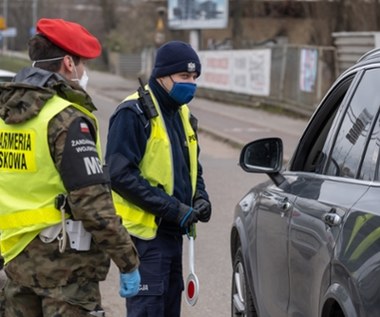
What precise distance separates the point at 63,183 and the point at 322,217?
1081 millimetres

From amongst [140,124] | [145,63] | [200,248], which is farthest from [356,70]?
[145,63]

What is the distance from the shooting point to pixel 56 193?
13.1 ft

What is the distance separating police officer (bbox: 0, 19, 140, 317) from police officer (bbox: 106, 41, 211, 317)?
110 centimetres

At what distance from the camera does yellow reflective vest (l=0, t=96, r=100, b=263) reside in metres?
3.97

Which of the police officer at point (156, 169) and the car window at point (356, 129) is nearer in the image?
the car window at point (356, 129)

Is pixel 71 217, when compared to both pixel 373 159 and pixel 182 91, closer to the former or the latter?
pixel 373 159

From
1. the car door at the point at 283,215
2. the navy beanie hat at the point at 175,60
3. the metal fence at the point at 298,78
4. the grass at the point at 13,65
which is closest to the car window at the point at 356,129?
the car door at the point at 283,215

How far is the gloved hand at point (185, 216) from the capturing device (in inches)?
206

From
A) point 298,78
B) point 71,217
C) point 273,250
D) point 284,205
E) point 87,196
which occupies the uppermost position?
point 87,196

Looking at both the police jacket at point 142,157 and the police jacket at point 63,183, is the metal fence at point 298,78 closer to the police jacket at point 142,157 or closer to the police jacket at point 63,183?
the police jacket at point 142,157

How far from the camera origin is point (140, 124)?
5250mm

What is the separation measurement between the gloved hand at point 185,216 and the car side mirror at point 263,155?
1.25 feet

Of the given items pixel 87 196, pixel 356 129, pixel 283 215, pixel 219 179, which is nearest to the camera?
pixel 87 196

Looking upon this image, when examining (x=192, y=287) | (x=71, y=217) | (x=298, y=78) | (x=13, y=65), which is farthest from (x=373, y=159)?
(x=13, y=65)
